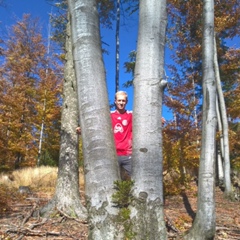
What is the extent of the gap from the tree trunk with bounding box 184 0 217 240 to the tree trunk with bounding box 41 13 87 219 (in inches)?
72.9

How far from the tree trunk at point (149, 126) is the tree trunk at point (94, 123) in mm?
151

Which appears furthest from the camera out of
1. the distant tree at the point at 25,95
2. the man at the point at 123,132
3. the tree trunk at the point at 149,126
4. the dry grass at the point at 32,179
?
the distant tree at the point at 25,95

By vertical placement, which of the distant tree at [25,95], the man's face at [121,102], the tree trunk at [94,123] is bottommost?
the tree trunk at [94,123]

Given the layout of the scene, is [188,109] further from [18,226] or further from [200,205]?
[18,226]

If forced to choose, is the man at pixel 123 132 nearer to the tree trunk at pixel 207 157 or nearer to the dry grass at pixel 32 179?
the tree trunk at pixel 207 157

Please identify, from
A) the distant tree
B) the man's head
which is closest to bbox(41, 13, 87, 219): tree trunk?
the man's head

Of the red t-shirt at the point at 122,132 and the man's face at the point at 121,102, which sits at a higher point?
the man's face at the point at 121,102

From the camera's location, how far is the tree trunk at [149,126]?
1.58 metres

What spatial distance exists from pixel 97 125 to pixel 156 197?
0.55 metres

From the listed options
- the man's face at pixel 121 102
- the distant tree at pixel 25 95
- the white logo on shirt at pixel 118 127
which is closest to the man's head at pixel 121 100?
the man's face at pixel 121 102

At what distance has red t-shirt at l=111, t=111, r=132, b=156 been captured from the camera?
3256mm

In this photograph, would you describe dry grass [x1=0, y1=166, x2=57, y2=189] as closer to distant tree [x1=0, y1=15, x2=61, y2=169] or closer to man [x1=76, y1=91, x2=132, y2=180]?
distant tree [x1=0, y1=15, x2=61, y2=169]

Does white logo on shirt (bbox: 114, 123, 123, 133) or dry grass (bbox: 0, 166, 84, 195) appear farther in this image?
dry grass (bbox: 0, 166, 84, 195)

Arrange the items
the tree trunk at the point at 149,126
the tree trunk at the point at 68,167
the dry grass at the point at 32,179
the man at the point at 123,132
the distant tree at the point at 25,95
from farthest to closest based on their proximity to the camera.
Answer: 1. the distant tree at the point at 25,95
2. the dry grass at the point at 32,179
3. the tree trunk at the point at 68,167
4. the man at the point at 123,132
5. the tree trunk at the point at 149,126
